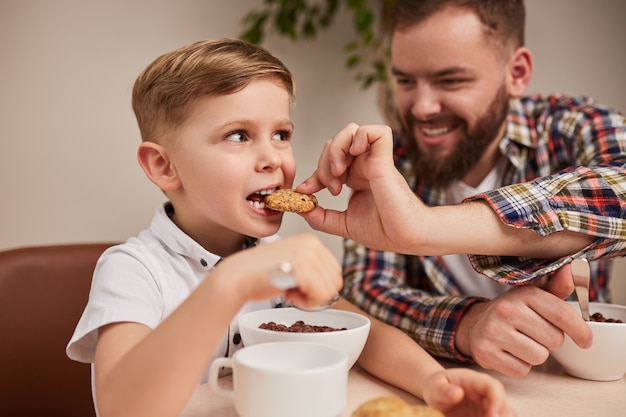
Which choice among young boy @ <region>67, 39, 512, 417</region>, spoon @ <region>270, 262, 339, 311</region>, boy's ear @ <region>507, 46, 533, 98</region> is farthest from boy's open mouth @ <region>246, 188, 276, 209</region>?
boy's ear @ <region>507, 46, 533, 98</region>

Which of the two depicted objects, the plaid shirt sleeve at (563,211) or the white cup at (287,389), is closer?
the white cup at (287,389)

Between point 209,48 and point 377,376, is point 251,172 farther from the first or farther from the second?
point 377,376

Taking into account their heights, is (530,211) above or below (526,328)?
above

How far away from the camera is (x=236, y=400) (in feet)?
2.42

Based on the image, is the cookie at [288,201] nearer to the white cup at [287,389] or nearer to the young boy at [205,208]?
the young boy at [205,208]

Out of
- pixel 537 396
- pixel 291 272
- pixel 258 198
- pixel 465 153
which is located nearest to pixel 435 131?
pixel 465 153

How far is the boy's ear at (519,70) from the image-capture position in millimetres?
1872

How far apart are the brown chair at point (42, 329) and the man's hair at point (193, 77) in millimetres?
409

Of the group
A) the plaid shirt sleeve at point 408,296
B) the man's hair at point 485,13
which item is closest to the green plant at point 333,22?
the man's hair at point 485,13

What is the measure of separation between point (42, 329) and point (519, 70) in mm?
1513

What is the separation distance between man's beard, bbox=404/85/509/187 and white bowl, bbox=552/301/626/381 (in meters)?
0.84

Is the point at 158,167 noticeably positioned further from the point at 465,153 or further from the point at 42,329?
the point at 465,153

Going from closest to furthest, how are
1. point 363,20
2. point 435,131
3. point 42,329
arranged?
1. point 42,329
2. point 435,131
3. point 363,20

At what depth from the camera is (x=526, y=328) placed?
0.99 meters
